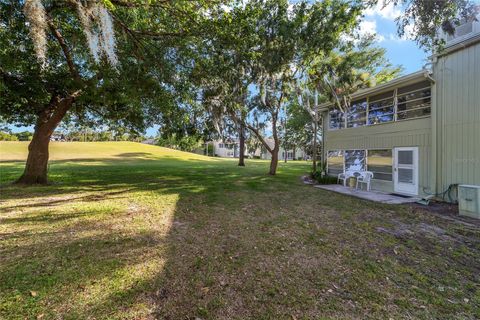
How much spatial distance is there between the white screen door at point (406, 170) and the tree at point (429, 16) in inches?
172

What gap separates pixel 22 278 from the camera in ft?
8.73

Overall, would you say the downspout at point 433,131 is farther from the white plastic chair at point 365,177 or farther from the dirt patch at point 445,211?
the white plastic chair at point 365,177

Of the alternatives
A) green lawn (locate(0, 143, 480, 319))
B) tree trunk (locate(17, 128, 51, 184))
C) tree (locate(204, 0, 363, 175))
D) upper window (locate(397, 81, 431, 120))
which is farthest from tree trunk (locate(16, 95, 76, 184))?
upper window (locate(397, 81, 431, 120))

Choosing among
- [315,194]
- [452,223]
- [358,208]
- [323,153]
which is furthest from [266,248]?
[323,153]

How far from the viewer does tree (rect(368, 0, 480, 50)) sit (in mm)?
4074

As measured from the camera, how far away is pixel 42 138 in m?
8.62

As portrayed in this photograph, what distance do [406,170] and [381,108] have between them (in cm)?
269

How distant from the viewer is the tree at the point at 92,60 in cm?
523

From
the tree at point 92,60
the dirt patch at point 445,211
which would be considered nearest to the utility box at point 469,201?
the dirt patch at point 445,211

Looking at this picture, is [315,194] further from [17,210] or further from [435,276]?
[17,210]

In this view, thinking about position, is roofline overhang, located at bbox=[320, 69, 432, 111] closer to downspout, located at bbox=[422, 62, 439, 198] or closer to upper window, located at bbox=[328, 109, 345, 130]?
downspout, located at bbox=[422, 62, 439, 198]

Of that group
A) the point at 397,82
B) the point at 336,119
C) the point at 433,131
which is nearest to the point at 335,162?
the point at 336,119

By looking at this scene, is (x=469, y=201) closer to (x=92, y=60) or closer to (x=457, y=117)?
(x=457, y=117)

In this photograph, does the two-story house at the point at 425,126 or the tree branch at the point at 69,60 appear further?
the two-story house at the point at 425,126
